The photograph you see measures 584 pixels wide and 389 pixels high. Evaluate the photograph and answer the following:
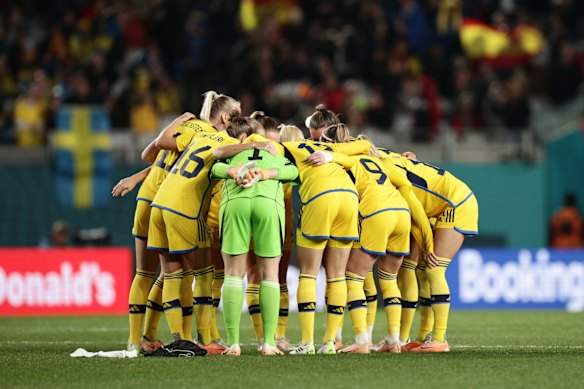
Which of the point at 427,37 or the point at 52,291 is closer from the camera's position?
the point at 52,291

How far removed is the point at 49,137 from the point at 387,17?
25.1 feet

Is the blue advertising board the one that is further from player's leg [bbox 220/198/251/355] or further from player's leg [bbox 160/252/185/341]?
player's leg [bbox 220/198/251/355]

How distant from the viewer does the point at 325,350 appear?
33.7 feet

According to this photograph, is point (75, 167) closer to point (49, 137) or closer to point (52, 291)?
point (49, 137)

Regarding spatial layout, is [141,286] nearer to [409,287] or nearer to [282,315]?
[282,315]

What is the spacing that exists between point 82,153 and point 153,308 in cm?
1009

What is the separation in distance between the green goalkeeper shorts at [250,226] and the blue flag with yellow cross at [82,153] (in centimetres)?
1096

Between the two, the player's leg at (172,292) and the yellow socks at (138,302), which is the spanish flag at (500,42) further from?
the player's leg at (172,292)

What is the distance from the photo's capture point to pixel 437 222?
11336 millimetres

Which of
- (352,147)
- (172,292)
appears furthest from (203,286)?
(352,147)

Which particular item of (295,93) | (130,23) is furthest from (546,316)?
(130,23)

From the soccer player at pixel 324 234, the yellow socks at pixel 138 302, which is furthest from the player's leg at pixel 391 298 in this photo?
the yellow socks at pixel 138 302

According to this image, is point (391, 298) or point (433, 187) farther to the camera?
point (433, 187)

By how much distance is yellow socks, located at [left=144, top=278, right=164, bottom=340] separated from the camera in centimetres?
1085
